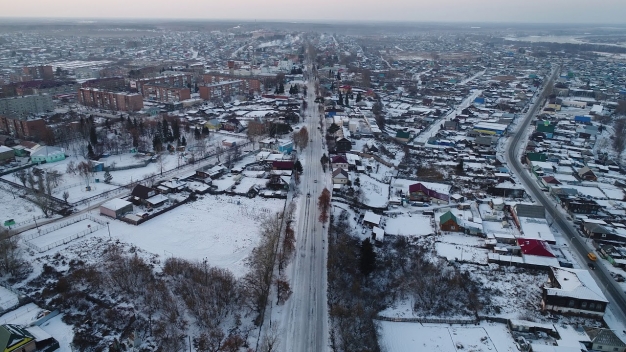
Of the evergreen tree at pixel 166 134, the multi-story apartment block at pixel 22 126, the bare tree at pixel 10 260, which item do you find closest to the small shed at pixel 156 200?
the bare tree at pixel 10 260

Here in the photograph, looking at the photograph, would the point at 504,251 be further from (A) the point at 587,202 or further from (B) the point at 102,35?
(B) the point at 102,35

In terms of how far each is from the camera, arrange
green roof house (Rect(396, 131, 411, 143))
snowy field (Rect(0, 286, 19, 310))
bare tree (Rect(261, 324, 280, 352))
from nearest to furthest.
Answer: bare tree (Rect(261, 324, 280, 352)), snowy field (Rect(0, 286, 19, 310)), green roof house (Rect(396, 131, 411, 143))

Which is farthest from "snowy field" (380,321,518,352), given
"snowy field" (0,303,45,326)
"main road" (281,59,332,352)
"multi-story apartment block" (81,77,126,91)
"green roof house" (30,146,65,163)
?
"multi-story apartment block" (81,77,126,91)

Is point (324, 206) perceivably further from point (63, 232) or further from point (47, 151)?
point (47, 151)

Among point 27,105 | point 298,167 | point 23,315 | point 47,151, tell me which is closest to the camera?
point 23,315

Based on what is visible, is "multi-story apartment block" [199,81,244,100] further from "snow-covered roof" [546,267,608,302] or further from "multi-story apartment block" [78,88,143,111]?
"snow-covered roof" [546,267,608,302]

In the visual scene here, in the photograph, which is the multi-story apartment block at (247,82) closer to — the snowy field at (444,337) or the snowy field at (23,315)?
the snowy field at (23,315)

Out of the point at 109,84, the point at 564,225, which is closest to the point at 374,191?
the point at 564,225
